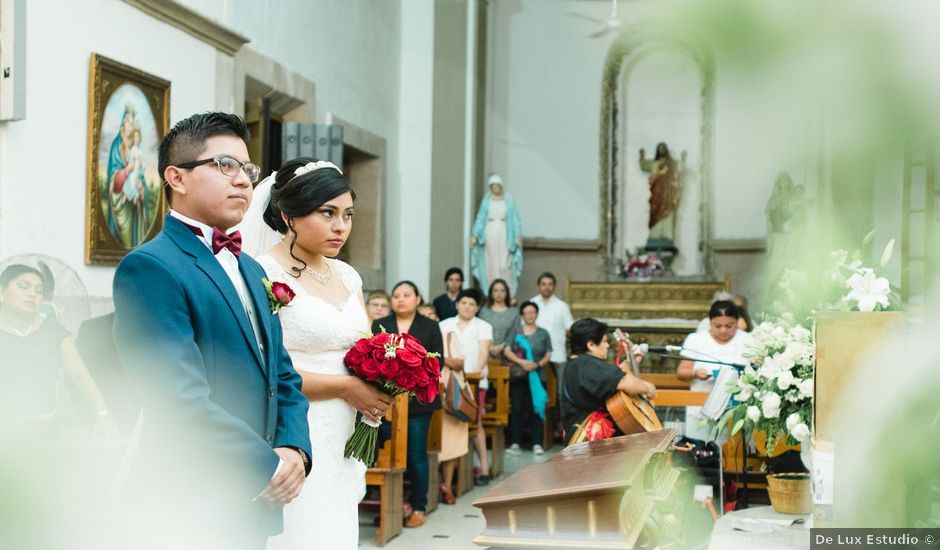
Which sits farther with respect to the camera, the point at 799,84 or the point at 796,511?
the point at 796,511

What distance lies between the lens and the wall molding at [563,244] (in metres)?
13.9

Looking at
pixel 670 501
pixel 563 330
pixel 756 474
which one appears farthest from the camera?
pixel 563 330

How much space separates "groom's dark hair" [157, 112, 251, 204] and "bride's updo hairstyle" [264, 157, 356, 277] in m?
0.59

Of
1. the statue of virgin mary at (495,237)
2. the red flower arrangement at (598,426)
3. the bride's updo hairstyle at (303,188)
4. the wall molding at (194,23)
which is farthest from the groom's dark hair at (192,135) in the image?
the statue of virgin mary at (495,237)

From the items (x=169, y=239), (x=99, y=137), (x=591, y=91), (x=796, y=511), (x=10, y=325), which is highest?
(x=591, y=91)

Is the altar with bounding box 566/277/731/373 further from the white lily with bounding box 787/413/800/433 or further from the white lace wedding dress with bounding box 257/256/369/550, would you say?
the white lace wedding dress with bounding box 257/256/369/550

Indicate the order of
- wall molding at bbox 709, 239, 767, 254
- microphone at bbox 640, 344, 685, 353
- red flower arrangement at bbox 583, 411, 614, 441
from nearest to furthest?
Answer: microphone at bbox 640, 344, 685, 353, red flower arrangement at bbox 583, 411, 614, 441, wall molding at bbox 709, 239, 767, 254

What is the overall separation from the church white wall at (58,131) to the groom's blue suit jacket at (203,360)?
12.3 feet

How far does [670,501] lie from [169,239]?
163 cm

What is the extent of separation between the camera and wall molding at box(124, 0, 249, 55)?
6453 millimetres

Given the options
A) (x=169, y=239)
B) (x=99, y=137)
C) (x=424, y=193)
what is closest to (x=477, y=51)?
(x=424, y=193)

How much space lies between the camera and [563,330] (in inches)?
436

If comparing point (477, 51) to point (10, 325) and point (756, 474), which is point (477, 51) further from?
point (10, 325)

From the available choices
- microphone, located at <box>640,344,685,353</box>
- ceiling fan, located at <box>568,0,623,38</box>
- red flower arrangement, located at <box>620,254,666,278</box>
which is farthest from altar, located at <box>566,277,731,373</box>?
ceiling fan, located at <box>568,0,623,38</box>
